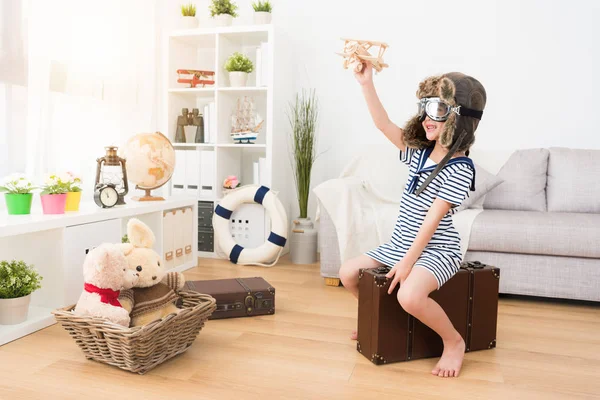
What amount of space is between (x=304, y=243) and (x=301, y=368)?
1.58m

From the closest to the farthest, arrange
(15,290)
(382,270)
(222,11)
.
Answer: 1. (382,270)
2. (15,290)
3. (222,11)

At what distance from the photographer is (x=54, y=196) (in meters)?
2.13

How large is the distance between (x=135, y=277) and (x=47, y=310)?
0.60 m

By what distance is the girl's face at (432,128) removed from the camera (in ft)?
5.59

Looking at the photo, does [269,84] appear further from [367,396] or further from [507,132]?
[367,396]

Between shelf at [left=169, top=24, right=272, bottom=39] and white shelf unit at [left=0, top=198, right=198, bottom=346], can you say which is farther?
shelf at [left=169, top=24, right=272, bottom=39]

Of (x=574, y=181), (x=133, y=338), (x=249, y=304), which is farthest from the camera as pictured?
(x=574, y=181)

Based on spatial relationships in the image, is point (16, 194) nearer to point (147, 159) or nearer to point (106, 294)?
point (106, 294)

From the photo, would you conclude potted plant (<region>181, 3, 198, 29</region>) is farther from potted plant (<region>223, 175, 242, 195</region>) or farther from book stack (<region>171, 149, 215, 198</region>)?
potted plant (<region>223, 175, 242, 195</region>)

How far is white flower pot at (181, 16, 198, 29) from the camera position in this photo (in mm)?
3471

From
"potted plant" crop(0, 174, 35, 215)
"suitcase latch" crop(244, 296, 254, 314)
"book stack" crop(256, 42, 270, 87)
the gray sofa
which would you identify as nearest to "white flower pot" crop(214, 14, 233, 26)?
"book stack" crop(256, 42, 270, 87)

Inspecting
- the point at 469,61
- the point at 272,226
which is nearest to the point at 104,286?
the point at 272,226

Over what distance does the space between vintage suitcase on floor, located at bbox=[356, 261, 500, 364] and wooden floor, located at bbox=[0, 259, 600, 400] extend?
41 mm

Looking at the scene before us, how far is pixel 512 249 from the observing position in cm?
247
